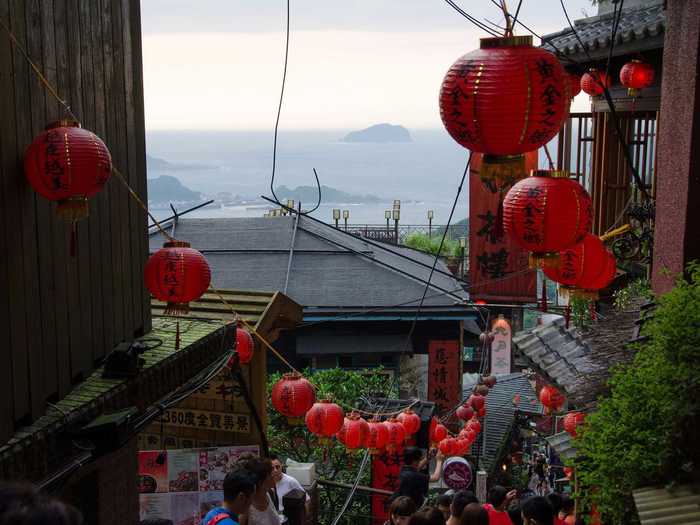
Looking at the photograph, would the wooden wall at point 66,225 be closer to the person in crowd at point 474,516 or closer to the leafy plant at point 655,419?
the person in crowd at point 474,516

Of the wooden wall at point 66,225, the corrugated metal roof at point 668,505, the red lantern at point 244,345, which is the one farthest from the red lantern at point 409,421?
the corrugated metal roof at point 668,505

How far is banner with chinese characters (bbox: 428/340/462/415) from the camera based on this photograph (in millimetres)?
20141

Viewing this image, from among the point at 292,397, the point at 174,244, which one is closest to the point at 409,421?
the point at 292,397

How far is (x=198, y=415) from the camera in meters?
12.1

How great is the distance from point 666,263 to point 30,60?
6.24 meters

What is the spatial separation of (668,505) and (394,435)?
9086mm

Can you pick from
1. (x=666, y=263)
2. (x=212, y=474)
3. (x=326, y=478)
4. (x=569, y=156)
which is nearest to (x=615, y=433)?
(x=666, y=263)

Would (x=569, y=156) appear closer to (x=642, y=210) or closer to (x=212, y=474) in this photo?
(x=642, y=210)

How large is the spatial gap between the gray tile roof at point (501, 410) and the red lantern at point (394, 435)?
748 cm

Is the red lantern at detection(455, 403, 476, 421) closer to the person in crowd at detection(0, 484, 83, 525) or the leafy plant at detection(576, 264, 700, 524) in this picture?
the leafy plant at detection(576, 264, 700, 524)

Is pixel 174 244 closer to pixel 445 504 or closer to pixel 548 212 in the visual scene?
pixel 548 212

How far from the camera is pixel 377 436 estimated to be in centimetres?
1437

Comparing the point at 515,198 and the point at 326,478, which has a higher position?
the point at 515,198

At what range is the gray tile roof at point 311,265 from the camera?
2184 centimetres
